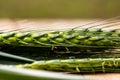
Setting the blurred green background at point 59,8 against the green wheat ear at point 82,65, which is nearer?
the green wheat ear at point 82,65

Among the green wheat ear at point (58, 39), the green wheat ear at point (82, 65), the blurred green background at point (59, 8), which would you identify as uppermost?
the blurred green background at point (59, 8)

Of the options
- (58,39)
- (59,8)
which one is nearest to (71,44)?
(58,39)

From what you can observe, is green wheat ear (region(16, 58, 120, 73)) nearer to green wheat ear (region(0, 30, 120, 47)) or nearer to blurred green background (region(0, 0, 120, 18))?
green wheat ear (region(0, 30, 120, 47))

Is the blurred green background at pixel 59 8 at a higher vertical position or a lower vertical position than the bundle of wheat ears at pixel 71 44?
higher

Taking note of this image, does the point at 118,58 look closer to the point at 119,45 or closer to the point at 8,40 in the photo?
the point at 119,45

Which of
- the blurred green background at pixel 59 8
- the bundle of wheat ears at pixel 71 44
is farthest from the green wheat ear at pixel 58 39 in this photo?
the blurred green background at pixel 59 8

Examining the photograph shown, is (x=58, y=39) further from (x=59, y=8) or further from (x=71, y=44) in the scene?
(x=59, y=8)

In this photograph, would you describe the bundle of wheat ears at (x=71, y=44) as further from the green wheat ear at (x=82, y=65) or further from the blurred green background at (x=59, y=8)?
the blurred green background at (x=59, y=8)

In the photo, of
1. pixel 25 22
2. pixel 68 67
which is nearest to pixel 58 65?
pixel 68 67
